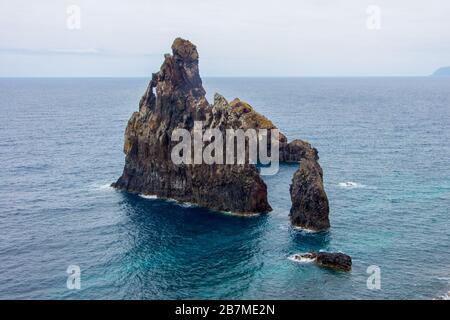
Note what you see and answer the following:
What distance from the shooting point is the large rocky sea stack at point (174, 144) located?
10325cm

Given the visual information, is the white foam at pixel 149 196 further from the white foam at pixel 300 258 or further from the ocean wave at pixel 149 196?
the white foam at pixel 300 258

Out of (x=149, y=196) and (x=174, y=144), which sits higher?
(x=174, y=144)

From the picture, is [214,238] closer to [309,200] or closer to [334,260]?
[309,200]

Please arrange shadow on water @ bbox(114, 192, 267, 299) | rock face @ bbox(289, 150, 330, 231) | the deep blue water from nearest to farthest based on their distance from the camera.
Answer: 1. the deep blue water
2. shadow on water @ bbox(114, 192, 267, 299)
3. rock face @ bbox(289, 150, 330, 231)

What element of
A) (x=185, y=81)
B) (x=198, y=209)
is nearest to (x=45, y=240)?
(x=198, y=209)

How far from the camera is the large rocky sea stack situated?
339ft

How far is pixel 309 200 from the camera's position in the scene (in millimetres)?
93250

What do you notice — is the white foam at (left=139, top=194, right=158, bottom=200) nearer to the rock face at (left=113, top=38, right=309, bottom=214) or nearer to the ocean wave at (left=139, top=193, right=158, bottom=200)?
the ocean wave at (left=139, top=193, right=158, bottom=200)

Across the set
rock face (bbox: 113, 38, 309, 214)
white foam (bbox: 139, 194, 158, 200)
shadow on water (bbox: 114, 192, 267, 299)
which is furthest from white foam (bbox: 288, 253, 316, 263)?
white foam (bbox: 139, 194, 158, 200)

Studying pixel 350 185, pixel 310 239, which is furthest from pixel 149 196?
pixel 350 185

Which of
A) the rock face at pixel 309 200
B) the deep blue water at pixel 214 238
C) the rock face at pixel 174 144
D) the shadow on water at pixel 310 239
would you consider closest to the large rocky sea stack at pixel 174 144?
the rock face at pixel 174 144

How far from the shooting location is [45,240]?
294 feet

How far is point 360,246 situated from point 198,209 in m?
35.7

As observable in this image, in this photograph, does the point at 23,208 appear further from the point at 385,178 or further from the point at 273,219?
the point at 385,178
